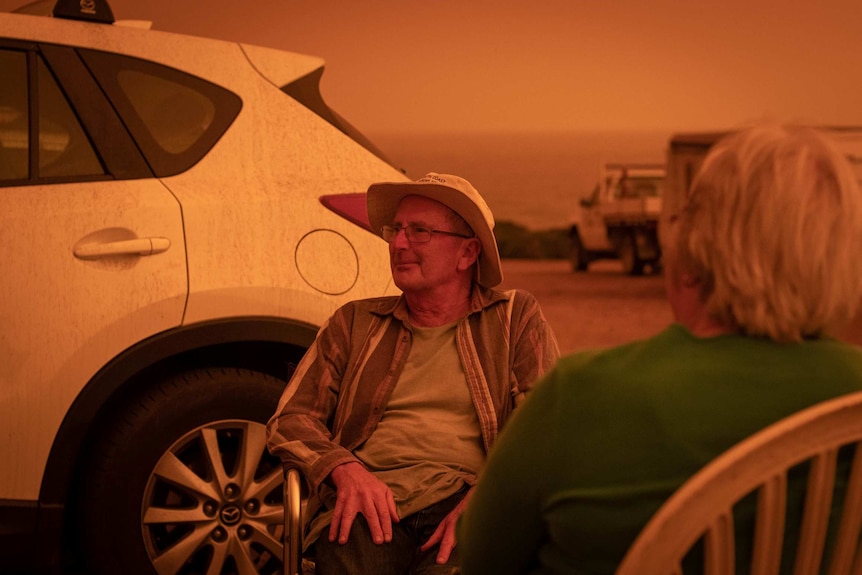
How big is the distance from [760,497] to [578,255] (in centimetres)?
531

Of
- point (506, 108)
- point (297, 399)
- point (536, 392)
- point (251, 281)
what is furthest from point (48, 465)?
point (506, 108)

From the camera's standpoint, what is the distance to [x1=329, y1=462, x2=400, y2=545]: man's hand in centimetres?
177

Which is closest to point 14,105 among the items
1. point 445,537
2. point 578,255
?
point 445,537

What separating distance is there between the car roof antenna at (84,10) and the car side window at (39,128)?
135 mm

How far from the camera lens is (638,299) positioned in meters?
6.01

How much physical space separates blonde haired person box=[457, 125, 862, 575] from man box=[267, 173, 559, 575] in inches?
28.2

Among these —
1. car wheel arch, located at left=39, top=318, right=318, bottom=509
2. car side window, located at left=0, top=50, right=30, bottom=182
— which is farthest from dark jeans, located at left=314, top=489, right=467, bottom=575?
car side window, located at left=0, top=50, right=30, bottom=182

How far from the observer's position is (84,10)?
2.54 metres

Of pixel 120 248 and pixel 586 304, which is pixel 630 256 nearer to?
pixel 586 304

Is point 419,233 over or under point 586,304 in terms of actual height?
over

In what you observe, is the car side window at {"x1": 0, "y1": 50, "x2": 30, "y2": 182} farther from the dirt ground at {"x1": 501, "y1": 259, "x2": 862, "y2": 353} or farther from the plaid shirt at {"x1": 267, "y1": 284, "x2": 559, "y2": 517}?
the dirt ground at {"x1": 501, "y1": 259, "x2": 862, "y2": 353}

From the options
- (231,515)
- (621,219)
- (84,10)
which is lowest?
(231,515)

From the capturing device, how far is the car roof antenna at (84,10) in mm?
2521

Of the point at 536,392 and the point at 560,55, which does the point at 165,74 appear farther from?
the point at 560,55
